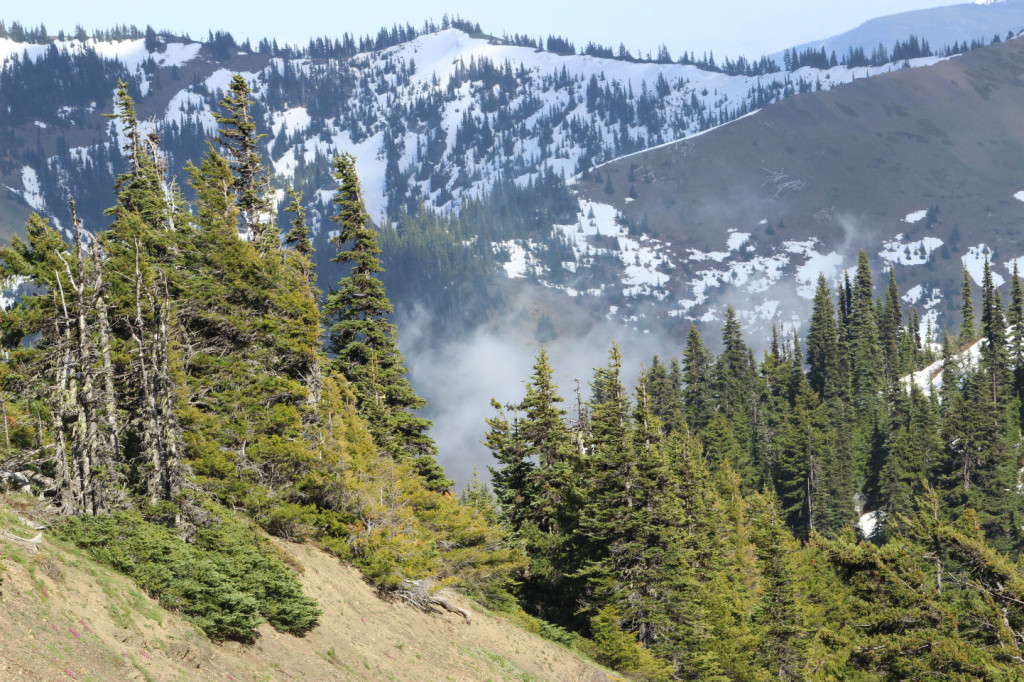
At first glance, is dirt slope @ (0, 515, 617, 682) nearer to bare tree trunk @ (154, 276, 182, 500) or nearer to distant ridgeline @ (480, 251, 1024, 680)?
bare tree trunk @ (154, 276, 182, 500)

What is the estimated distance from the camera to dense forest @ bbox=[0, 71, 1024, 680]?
Answer: 1091 inches

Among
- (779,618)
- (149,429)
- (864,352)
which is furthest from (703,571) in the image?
(864,352)

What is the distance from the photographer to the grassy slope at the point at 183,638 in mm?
19562

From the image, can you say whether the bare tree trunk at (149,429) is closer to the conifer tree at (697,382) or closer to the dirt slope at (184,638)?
the dirt slope at (184,638)

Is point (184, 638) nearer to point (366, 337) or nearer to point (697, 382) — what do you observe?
point (366, 337)

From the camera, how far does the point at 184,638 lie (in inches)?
905

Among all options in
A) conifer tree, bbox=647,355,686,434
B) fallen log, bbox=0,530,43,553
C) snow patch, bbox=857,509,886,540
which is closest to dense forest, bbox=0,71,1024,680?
fallen log, bbox=0,530,43,553

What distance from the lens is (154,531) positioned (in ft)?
83.2

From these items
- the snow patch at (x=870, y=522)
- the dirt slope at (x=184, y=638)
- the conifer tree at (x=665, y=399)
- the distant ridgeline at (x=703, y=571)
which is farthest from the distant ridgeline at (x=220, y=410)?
the conifer tree at (x=665, y=399)

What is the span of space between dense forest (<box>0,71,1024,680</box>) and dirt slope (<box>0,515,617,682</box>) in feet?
3.03

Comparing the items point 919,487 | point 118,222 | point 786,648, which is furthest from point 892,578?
point 919,487

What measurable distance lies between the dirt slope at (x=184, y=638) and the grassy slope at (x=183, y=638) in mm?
33

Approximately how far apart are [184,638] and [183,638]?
0.02 metres

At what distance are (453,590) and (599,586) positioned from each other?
8533 millimetres
